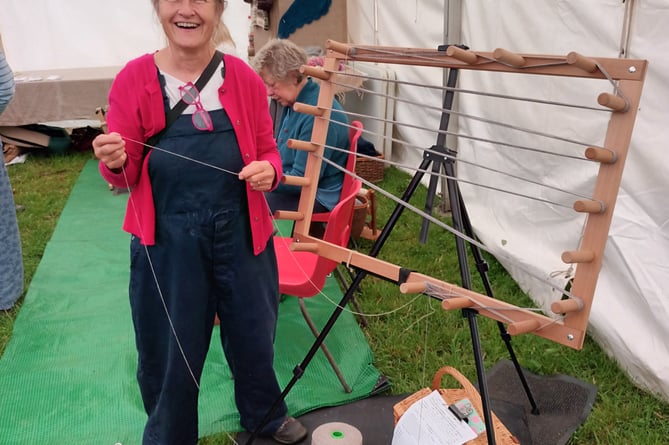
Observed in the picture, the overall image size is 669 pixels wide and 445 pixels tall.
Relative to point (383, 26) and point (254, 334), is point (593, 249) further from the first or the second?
A: point (383, 26)

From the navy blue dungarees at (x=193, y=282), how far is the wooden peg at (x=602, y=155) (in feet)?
2.73

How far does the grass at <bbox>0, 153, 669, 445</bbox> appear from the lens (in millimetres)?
2080

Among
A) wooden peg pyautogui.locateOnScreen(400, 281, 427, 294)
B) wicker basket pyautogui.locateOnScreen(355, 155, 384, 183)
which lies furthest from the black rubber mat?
wicker basket pyautogui.locateOnScreen(355, 155, 384, 183)

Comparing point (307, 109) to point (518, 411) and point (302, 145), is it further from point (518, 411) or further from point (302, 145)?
point (518, 411)

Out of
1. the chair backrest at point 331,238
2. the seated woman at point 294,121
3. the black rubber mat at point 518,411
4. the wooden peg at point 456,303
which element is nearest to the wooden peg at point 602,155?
the wooden peg at point 456,303

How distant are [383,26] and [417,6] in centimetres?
67

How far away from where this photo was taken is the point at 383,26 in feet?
16.7

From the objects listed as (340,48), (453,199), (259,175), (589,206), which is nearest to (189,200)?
(259,175)

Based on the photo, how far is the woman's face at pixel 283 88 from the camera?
2740mm

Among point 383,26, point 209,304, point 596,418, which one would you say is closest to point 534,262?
point 596,418

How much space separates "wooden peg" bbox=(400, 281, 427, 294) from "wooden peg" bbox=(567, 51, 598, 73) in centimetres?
57

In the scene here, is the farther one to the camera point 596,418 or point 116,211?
point 116,211

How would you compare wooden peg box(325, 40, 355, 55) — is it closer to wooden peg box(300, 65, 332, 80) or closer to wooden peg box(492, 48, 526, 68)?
wooden peg box(300, 65, 332, 80)

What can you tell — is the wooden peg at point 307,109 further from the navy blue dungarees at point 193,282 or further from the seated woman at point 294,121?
the seated woman at point 294,121
